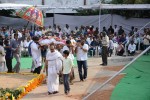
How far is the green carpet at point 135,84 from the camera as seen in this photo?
10234 mm

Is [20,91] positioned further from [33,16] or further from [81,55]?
[33,16]

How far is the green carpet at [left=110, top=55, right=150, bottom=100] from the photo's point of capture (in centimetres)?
1023

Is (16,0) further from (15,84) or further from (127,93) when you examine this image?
(127,93)

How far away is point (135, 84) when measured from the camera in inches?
435

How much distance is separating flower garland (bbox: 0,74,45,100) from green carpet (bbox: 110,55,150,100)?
2.77 meters

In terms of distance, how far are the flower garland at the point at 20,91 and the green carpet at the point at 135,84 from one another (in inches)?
109

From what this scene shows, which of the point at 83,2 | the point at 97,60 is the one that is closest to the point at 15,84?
the point at 97,60

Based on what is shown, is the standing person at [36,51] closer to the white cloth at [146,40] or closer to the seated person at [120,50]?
the seated person at [120,50]

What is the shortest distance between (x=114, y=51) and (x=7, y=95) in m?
13.3

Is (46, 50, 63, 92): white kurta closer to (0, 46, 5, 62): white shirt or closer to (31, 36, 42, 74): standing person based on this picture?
(31, 36, 42, 74): standing person

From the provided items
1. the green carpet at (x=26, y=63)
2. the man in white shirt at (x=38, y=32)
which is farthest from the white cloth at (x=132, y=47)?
the man in white shirt at (x=38, y=32)

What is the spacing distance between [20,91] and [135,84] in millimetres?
3527

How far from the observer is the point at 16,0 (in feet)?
118

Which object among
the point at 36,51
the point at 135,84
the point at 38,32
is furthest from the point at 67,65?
the point at 38,32
